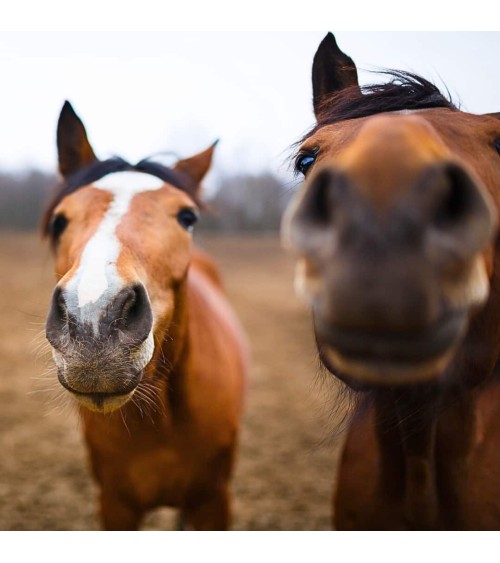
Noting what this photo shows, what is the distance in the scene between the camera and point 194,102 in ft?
6.88

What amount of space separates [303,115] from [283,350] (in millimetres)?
6404

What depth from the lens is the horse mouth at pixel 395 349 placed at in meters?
0.79

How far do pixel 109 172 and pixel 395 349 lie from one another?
5.19 ft

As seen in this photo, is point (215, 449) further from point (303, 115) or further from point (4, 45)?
point (4, 45)

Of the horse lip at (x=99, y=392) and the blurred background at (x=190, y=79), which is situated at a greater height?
the blurred background at (x=190, y=79)

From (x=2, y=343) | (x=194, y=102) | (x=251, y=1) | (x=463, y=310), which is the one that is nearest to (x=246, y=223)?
(x=194, y=102)

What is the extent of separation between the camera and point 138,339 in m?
1.49

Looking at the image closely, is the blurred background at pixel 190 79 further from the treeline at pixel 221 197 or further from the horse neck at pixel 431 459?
the horse neck at pixel 431 459

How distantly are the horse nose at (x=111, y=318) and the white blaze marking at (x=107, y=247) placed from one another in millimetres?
35

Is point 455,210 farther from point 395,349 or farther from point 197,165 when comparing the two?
point 197,165

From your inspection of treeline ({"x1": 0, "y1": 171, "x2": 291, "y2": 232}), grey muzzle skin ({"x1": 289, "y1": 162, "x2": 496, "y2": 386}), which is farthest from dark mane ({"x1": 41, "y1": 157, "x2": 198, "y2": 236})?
grey muzzle skin ({"x1": 289, "y1": 162, "x2": 496, "y2": 386})

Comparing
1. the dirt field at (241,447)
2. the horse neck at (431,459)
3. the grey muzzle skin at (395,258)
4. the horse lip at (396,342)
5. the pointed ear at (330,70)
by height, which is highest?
the pointed ear at (330,70)

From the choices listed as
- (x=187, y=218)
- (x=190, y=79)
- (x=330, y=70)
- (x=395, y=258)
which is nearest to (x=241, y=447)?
(x=187, y=218)

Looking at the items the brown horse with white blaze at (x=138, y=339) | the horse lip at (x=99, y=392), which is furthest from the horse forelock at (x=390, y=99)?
the horse lip at (x=99, y=392)
